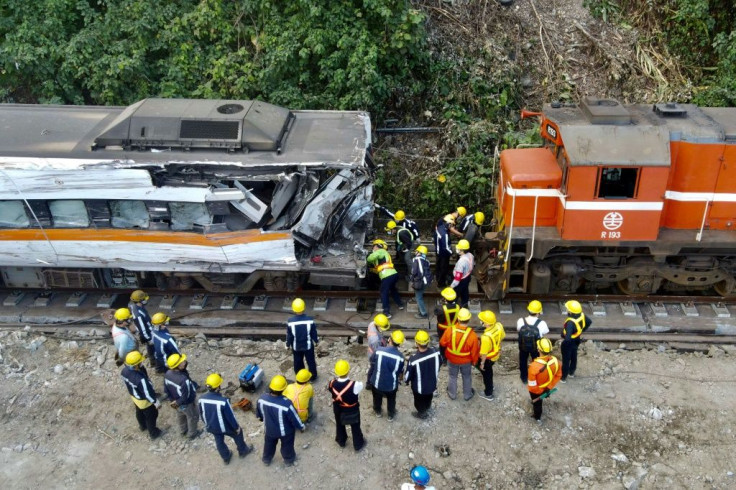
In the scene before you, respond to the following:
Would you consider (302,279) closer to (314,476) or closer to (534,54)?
(314,476)

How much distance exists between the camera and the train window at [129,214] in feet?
34.4

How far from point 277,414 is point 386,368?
1.51 metres

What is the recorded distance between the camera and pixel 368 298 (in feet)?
38.0

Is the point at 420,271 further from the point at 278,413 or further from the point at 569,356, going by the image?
the point at 278,413

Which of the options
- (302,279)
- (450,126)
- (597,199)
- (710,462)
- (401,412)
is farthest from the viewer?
(450,126)

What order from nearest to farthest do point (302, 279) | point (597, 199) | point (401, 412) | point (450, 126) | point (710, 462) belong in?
1. point (710, 462)
2. point (401, 412)
3. point (597, 199)
4. point (302, 279)
5. point (450, 126)

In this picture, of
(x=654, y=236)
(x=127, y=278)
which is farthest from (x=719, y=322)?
(x=127, y=278)

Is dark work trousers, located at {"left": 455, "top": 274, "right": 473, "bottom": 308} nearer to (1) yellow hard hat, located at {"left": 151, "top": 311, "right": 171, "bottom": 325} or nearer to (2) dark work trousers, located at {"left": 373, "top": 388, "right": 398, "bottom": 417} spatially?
(2) dark work trousers, located at {"left": 373, "top": 388, "right": 398, "bottom": 417}

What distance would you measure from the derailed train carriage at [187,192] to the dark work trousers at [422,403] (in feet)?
8.99

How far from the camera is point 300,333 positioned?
9055 millimetres

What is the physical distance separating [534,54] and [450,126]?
2.95 m

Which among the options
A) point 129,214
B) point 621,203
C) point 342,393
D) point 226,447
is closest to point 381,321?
point 342,393

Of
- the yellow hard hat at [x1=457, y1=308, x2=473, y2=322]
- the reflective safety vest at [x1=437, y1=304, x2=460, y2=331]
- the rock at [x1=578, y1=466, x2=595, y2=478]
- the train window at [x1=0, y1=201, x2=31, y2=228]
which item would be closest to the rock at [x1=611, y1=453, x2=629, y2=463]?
the rock at [x1=578, y1=466, x2=595, y2=478]

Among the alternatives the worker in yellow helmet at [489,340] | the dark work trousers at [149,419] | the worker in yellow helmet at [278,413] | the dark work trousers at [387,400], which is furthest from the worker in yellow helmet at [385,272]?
the dark work trousers at [149,419]
